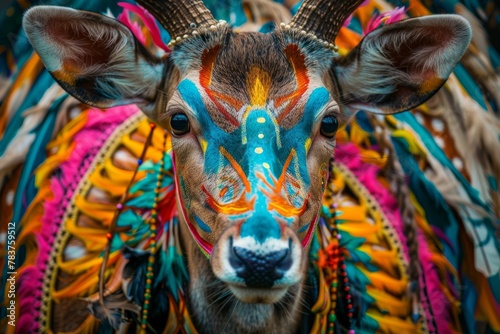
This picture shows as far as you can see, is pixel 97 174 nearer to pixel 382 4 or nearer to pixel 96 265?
pixel 96 265

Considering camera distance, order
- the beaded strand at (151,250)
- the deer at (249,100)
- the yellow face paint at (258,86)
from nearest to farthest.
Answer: the deer at (249,100) → the yellow face paint at (258,86) → the beaded strand at (151,250)

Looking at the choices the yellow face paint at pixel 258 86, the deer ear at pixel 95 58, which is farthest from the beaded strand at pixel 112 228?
the yellow face paint at pixel 258 86

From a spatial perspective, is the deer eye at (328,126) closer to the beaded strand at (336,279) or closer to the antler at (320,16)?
the antler at (320,16)

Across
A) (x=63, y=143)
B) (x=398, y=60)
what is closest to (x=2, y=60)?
(x=63, y=143)

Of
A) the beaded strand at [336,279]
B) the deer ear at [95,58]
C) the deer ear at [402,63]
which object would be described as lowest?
the beaded strand at [336,279]

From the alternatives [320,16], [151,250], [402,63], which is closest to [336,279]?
[151,250]

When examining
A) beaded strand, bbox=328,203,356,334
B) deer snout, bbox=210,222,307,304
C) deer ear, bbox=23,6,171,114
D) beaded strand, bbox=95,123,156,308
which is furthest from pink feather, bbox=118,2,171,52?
beaded strand, bbox=328,203,356,334

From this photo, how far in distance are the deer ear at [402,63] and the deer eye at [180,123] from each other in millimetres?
814

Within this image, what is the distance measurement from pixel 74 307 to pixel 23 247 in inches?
23.9

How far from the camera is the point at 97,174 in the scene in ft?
13.1

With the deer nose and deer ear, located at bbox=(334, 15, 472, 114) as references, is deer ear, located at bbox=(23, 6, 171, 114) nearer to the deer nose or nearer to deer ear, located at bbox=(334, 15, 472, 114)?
deer ear, located at bbox=(334, 15, 472, 114)

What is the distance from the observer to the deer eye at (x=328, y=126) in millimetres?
2910

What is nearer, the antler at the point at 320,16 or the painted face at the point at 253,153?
the painted face at the point at 253,153

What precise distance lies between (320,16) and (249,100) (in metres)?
0.64
